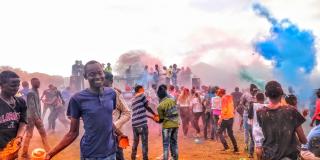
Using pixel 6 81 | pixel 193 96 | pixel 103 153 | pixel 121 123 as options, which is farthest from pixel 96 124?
pixel 193 96

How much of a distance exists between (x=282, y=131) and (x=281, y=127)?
5 centimetres

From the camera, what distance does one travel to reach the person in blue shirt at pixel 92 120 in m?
4.38

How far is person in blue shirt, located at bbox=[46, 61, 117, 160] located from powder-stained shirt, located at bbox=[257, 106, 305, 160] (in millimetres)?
2018

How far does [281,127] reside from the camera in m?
5.00

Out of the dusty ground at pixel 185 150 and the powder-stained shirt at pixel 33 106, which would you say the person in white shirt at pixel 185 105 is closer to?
the dusty ground at pixel 185 150

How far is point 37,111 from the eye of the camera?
10.1 m

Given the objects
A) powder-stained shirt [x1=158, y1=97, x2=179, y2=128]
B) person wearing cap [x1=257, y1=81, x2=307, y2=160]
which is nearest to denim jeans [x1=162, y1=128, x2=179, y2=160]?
powder-stained shirt [x1=158, y1=97, x2=179, y2=128]

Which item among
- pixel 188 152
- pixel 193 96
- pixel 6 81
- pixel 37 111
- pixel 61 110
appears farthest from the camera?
pixel 61 110

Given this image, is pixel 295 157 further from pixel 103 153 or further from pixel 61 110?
pixel 61 110

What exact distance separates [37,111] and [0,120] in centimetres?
560

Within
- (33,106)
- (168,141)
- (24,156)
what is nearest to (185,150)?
(168,141)

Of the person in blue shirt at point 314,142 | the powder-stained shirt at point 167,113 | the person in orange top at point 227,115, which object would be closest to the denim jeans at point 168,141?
the powder-stained shirt at point 167,113

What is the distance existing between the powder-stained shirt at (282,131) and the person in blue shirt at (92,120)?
202 cm

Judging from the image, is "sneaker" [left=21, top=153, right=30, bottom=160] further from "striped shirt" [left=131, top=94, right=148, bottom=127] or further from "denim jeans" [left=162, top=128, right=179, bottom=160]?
"denim jeans" [left=162, top=128, right=179, bottom=160]
